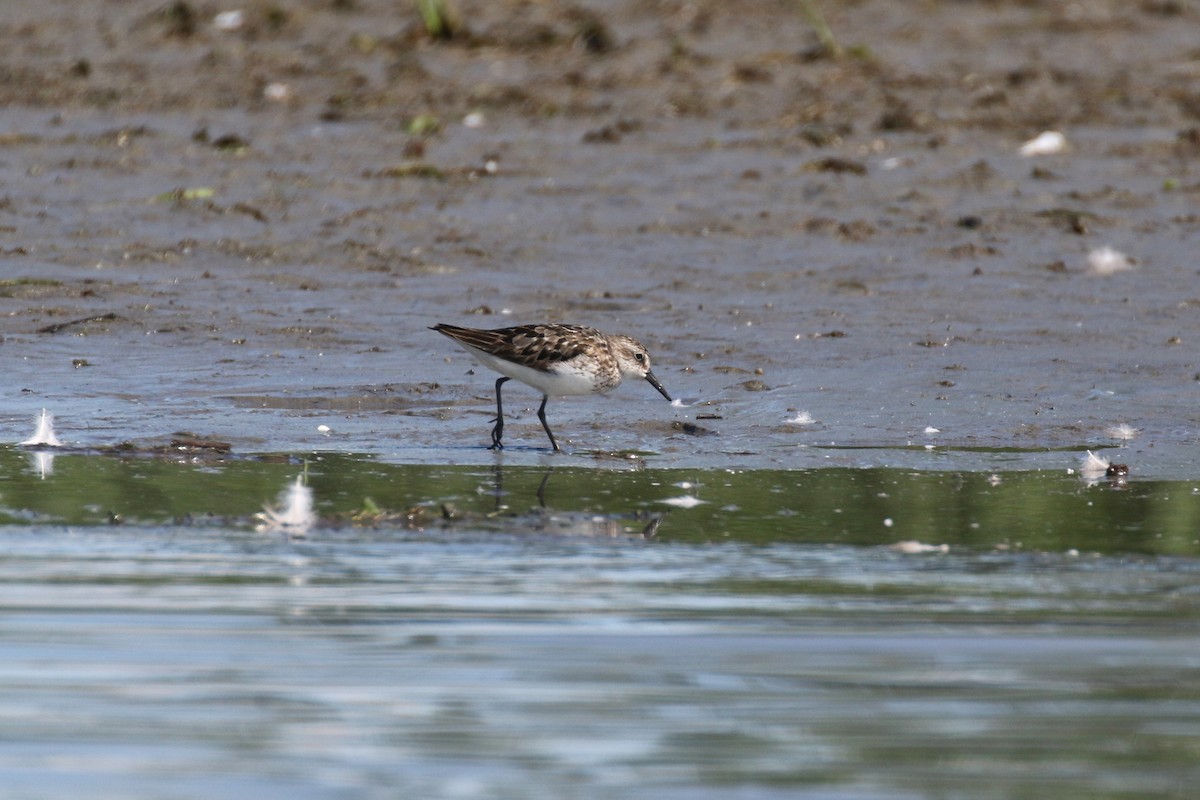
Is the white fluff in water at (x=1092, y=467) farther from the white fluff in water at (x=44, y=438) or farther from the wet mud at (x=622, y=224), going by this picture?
the white fluff in water at (x=44, y=438)

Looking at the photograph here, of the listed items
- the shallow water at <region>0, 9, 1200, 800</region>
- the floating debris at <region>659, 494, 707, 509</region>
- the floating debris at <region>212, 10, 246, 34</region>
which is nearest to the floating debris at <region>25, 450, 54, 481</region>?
the shallow water at <region>0, 9, 1200, 800</region>

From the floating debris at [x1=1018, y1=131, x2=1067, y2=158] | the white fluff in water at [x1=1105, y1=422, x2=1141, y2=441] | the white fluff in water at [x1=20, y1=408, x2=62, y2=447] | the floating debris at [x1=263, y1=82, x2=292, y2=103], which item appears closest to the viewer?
the white fluff in water at [x1=20, y1=408, x2=62, y2=447]

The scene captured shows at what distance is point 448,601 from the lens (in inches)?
238

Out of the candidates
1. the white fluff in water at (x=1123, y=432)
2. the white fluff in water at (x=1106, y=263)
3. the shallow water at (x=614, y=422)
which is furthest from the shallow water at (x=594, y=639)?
the white fluff in water at (x=1106, y=263)

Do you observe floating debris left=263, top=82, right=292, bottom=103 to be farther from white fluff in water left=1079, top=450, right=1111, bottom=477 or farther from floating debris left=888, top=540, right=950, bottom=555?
floating debris left=888, top=540, right=950, bottom=555

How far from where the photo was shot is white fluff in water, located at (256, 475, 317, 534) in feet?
24.0

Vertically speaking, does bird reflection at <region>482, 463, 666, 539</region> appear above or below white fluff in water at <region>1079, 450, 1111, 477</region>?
below

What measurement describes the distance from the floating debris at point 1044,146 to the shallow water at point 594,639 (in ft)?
27.6

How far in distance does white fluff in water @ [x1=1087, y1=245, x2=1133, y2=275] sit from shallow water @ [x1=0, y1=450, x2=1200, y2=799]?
16.5 ft

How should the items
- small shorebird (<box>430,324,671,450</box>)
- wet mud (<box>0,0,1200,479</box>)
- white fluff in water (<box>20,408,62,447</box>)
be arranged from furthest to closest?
wet mud (<box>0,0,1200,479</box>), small shorebird (<box>430,324,671,450</box>), white fluff in water (<box>20,408,62,447</box>)

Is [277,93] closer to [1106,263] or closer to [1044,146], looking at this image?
[1044,146]

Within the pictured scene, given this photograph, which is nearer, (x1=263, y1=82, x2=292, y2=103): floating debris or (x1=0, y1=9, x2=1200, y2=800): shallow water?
(x1=0, y1=9, x2=1200, y2=800): shallow water

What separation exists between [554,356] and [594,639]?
4.34 m

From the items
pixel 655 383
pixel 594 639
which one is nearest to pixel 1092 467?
pixel 655 383
